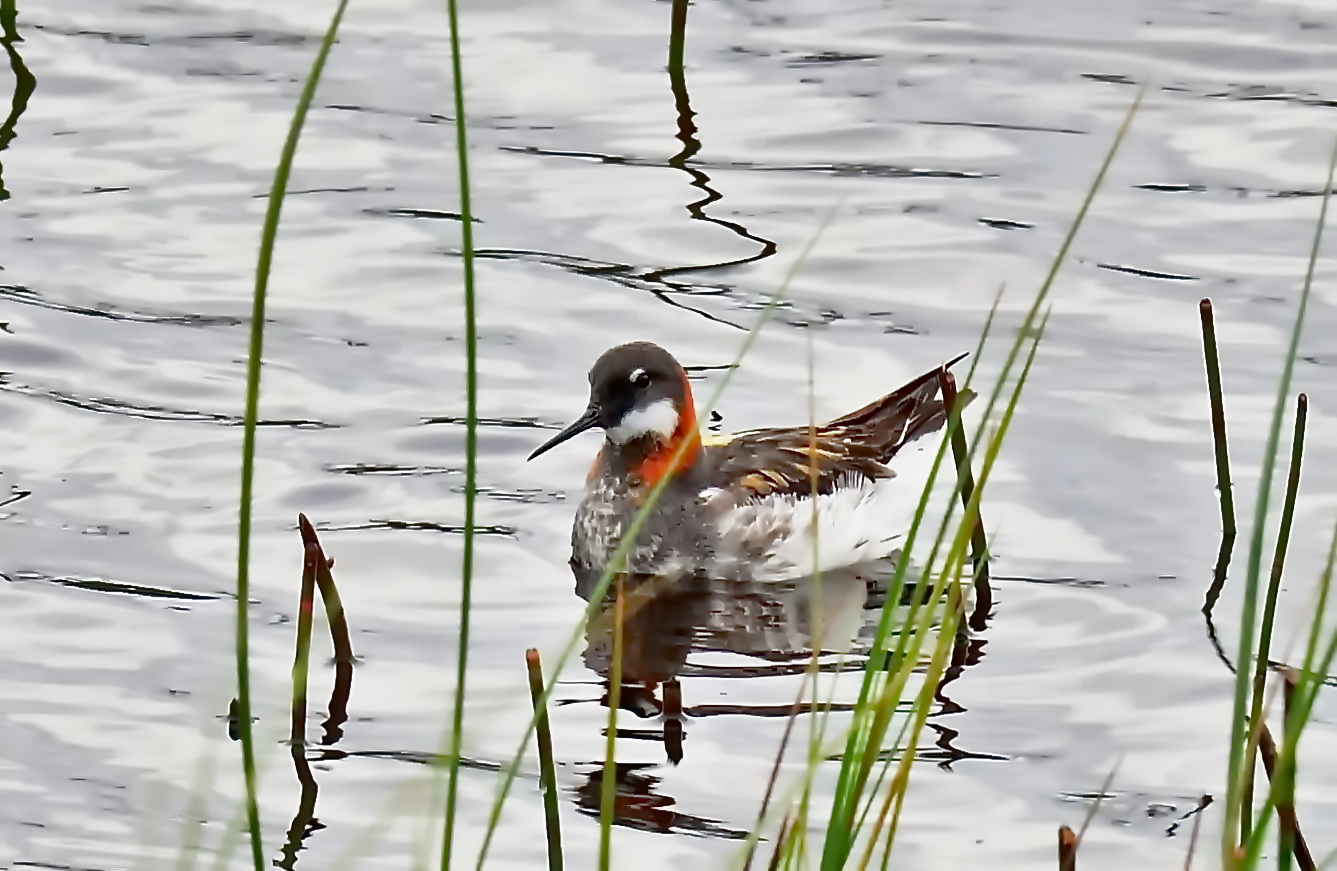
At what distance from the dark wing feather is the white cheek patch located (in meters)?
0.22

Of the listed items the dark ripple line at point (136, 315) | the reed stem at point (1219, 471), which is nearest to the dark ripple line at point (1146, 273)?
the reed stem at point (1219, 471)

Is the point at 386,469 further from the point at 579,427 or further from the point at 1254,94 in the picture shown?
the point at 1254,94

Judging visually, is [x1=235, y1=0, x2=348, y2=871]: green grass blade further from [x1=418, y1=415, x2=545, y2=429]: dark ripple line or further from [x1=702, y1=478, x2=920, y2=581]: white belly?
[x1=418, y1=415, x2=545, y2=429]: dark ripple line

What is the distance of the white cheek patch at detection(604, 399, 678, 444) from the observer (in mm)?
9000

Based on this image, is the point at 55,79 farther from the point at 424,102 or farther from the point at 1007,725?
the point at 1007,725

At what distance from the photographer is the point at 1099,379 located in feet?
32.3

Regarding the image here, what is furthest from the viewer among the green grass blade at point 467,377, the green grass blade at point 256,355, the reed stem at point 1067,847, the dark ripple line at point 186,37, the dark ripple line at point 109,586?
the dark ripple line at point 186,37

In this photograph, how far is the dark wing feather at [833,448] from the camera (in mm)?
9023

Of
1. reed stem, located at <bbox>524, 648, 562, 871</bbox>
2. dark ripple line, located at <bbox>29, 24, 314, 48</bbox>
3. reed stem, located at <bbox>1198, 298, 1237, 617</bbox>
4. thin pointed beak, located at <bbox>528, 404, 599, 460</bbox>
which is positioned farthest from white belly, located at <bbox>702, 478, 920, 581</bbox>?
dark ripple line, located at <bbox>29, 24, 314, 48</bbox>

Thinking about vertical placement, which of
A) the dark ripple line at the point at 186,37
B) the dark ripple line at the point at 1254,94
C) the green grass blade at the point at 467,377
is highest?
the green grass blade at the point at 467,377

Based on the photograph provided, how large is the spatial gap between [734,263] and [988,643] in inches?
147

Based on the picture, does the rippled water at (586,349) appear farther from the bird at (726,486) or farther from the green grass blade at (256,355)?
the green grass blade at (256,355)

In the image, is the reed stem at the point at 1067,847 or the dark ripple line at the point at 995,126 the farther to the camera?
the dark ripple line at the point at 995,126

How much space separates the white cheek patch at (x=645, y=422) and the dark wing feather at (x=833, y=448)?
8.9 inches
